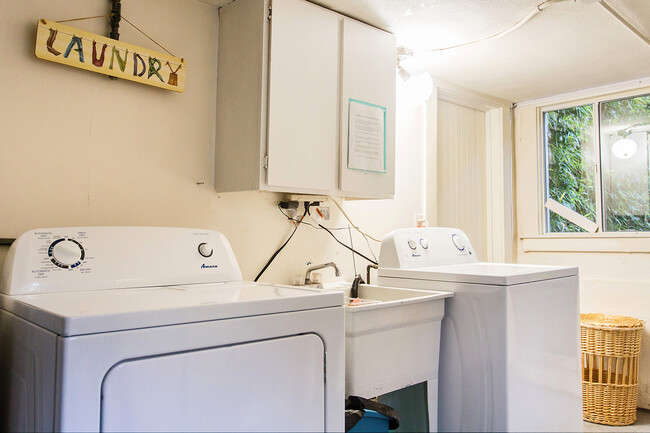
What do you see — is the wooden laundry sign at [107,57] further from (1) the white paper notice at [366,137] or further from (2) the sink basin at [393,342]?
(2) the sink basin at [393,342]

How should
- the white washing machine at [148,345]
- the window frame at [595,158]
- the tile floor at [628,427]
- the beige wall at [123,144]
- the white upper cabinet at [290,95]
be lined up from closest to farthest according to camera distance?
the white washing machine at [148,345] < the beige wall at [123,144] < the white upper cabinet at [290,95] < the tile floor at [628,427] < the window frame at [595,158]

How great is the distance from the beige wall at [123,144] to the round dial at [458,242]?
0.75 meters

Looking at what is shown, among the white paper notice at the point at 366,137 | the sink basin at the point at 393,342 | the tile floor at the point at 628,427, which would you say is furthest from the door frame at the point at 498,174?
the sink basin at the point at 393,342

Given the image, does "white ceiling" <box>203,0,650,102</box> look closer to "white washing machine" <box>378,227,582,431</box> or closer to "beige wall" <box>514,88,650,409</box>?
"beige wall" <box>514,88,650,409</box>

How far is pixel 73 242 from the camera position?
4.66ft

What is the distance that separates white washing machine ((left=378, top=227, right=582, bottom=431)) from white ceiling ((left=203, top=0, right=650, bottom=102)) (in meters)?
1.02

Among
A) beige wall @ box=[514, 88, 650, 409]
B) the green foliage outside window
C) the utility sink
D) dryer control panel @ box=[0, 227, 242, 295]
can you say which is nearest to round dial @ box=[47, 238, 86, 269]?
dryer control panel @ box=[0, 227, 242, 295]

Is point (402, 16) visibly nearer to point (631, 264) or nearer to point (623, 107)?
point (623, 107)

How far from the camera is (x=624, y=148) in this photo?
11.0ft

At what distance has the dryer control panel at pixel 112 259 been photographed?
Answer: 131 centimetres

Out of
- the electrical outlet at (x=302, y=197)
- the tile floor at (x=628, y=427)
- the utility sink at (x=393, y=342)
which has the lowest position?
the tile floor at (x=628, y=427)

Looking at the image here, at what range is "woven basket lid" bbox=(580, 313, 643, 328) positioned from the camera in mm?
2900

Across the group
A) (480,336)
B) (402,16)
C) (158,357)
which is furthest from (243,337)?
(402,16)

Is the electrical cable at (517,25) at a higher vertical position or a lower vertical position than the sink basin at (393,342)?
higher
